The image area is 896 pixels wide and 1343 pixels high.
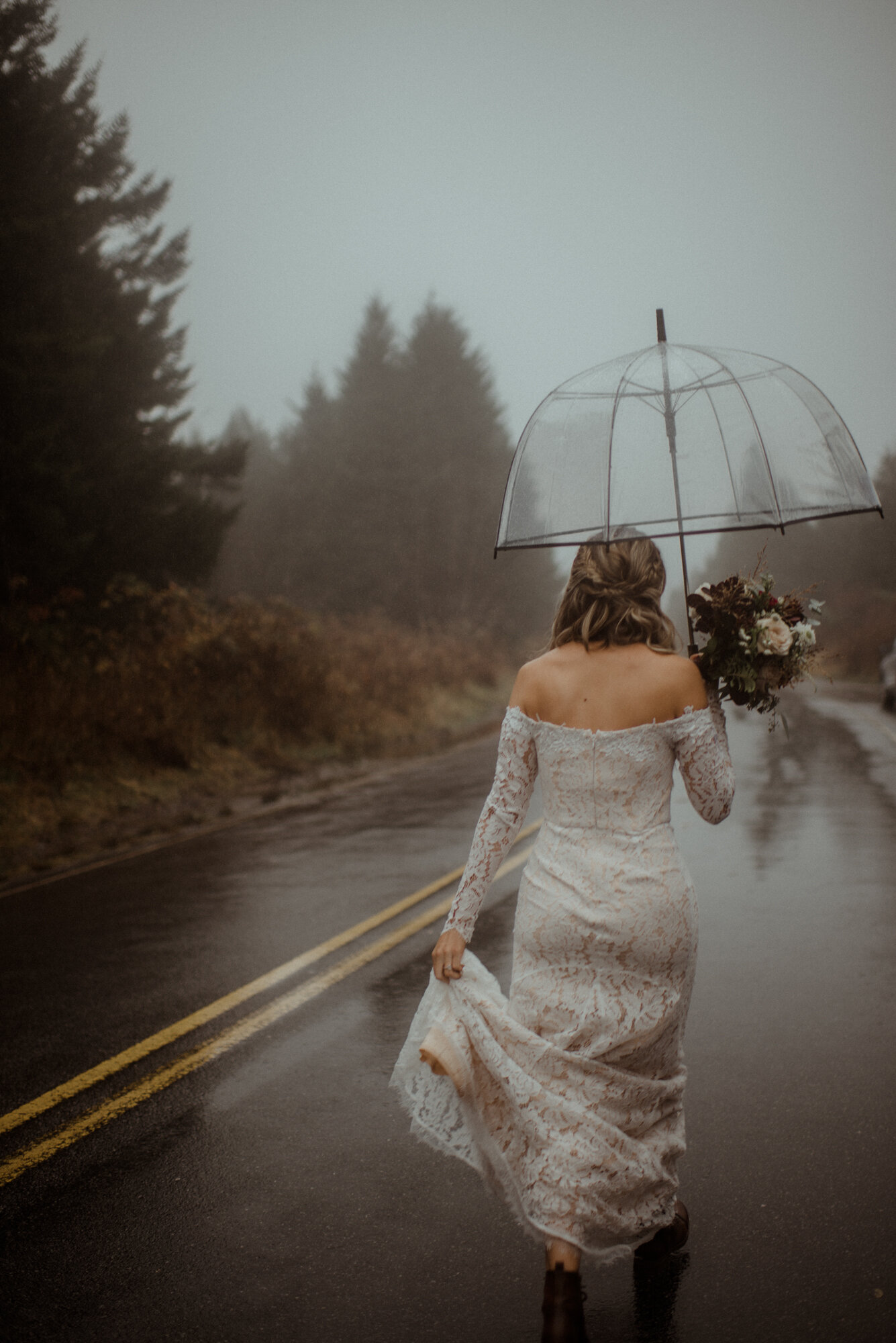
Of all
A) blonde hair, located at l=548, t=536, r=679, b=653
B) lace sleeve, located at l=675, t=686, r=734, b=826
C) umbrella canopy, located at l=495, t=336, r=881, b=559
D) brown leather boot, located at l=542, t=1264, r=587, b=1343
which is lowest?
brown leather boot, located at l=542, t=1264, r=587, b=1343

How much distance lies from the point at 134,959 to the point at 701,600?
14.7 feet

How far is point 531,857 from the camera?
2947mm

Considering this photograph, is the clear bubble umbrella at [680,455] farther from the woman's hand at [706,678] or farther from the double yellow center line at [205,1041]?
the double yellow center line at [205,1041]

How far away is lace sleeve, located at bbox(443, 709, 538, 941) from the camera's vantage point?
2.83 metres

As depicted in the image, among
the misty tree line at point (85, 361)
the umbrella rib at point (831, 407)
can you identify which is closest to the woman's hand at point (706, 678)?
the umbrella rib at point (831, 407)

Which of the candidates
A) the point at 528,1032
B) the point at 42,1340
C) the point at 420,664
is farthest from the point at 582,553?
the point at 420,664

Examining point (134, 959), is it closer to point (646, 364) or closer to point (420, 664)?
point (646, 364)

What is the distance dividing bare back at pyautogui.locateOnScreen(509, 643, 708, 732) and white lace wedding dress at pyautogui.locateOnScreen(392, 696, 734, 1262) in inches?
1.5

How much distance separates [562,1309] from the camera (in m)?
2.37

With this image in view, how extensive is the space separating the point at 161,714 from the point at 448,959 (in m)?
11.5

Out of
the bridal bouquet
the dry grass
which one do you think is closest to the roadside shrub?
the dry grass

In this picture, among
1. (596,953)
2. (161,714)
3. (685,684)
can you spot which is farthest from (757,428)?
(161,714)

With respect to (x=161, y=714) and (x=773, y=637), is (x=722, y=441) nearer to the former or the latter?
(x=773, y=637)

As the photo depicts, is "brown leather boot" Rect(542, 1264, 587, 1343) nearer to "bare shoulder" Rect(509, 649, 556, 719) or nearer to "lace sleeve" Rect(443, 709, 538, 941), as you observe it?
"lace sleeve" Rect(443, 709, 538, 941)
